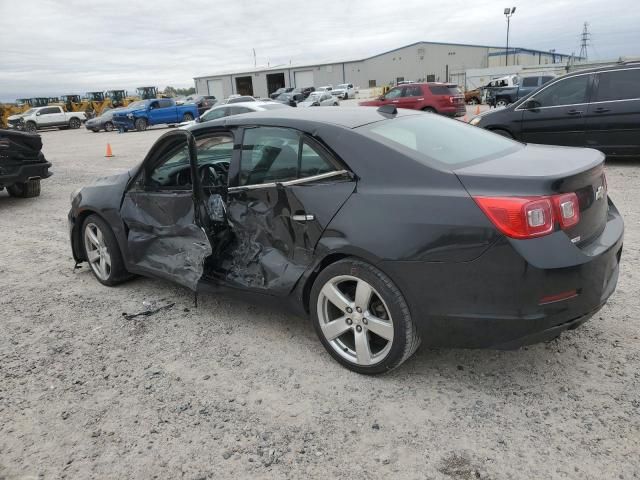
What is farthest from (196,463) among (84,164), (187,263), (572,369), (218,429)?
(84,164)

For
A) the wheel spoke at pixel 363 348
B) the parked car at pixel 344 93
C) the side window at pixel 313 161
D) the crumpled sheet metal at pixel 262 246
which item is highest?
the parked car at pixel 344 93

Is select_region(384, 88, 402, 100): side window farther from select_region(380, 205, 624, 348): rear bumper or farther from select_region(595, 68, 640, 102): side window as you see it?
select_region(380, 205, 624, 348): rear bumper

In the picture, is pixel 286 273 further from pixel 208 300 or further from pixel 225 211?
pixel 208 300

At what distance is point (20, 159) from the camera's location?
914 centimetres

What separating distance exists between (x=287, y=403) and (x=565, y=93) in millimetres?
8474

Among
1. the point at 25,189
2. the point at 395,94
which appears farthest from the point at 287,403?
the point at 395,94

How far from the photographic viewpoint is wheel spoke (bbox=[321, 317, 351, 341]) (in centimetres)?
308

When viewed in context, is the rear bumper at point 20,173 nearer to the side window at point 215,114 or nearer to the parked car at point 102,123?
the side window at point 215,114

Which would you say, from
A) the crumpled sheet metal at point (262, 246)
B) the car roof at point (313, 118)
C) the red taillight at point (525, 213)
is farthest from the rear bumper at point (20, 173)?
the red taillight at point (525, 213)

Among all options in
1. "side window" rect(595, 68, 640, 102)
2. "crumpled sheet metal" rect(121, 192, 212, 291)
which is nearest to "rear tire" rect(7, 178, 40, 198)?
"crumpled sheet metal" rect(121, 192, 212, 291)

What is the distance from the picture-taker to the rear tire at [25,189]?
9992 mm

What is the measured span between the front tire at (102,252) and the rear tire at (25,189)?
607 cm

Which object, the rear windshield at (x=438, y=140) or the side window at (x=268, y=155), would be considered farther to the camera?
the side window at (x=268, y=155)

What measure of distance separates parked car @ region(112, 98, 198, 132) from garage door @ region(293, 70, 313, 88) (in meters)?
45.4
